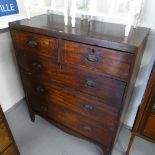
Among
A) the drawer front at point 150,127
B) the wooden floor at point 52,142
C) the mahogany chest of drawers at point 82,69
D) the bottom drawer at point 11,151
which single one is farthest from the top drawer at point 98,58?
the wooden floor at point 52,142

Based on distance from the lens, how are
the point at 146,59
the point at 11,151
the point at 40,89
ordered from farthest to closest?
the point at 40,89 < the point at 146,59 < the point at 11,151

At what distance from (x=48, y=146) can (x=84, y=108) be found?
0.60 m

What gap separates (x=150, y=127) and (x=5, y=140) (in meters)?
0.97

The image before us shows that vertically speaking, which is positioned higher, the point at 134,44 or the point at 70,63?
the point at 134,44

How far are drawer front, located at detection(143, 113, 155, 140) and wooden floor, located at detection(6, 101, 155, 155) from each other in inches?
17.8

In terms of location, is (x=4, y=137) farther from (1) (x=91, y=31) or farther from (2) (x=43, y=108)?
(1) (x=91, y=31)

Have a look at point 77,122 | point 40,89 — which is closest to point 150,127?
point 77,122

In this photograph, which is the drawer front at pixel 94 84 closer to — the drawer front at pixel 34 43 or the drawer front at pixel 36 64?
the drawer front at pixel 36 64

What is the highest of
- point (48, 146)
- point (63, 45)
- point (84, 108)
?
point (63, 45)

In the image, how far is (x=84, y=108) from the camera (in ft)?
4.10

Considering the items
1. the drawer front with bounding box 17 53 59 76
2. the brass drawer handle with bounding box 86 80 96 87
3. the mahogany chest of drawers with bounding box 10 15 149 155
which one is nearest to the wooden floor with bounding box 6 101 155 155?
the mahogany chest of drawers with bounding box 10 15 149 155

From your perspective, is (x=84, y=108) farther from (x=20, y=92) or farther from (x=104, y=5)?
(x=20, y=92)

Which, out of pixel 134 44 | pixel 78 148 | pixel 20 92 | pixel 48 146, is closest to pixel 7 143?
pixel 48 146

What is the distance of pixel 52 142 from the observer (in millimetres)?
1583
